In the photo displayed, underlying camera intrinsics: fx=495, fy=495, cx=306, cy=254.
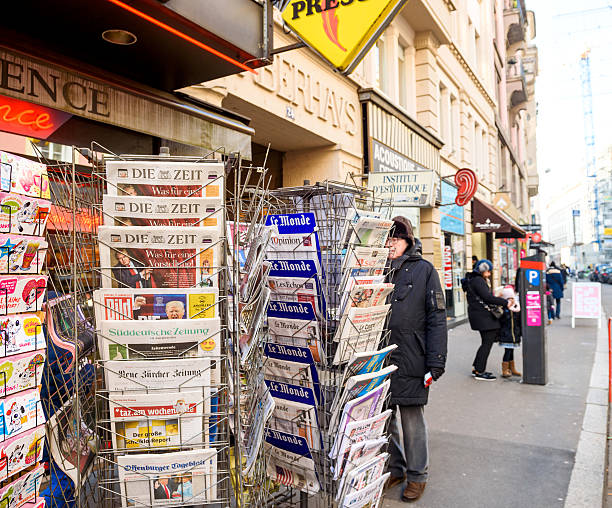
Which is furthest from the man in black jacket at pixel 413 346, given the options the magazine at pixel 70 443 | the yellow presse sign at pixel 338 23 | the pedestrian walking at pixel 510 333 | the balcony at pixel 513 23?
the balcony at pixel 513 23

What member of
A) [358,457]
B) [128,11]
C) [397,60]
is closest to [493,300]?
[358,457]

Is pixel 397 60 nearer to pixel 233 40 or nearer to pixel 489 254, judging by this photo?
pixel 233 40

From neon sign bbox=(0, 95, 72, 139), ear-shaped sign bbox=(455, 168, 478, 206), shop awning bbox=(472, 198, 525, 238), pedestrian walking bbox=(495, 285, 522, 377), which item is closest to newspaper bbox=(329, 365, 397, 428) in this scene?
neon sign bbox=(0, 95, 72, 139)

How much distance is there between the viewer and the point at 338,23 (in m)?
4.92

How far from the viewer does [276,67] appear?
23.3 feet

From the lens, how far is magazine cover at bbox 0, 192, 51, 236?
5.43 ft

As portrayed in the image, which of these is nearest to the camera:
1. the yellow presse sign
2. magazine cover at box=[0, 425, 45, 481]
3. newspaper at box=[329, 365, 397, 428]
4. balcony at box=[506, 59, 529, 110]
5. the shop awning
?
magazine cover at box=[0, 425, 45, 481]

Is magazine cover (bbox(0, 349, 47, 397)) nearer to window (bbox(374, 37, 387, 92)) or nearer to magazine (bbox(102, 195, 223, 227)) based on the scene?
magazine (bbox(102, 195, 223, 227))

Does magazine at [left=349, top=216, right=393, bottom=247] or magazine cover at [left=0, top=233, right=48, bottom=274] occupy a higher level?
magazine at [left=349, top=216, right=393, bottom=247]

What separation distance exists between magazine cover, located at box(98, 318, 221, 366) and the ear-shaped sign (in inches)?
503

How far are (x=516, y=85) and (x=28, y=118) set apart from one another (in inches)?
1201

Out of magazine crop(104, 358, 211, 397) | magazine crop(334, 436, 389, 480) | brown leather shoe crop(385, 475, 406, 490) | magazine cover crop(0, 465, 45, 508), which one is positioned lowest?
brown leather shoe crop(385, 475, 406, 490)

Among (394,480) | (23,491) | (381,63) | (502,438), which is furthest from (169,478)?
(381,63)

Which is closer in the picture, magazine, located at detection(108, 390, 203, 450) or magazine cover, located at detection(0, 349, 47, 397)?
magazine cover, located at detection(0, 349, 47, 397)
